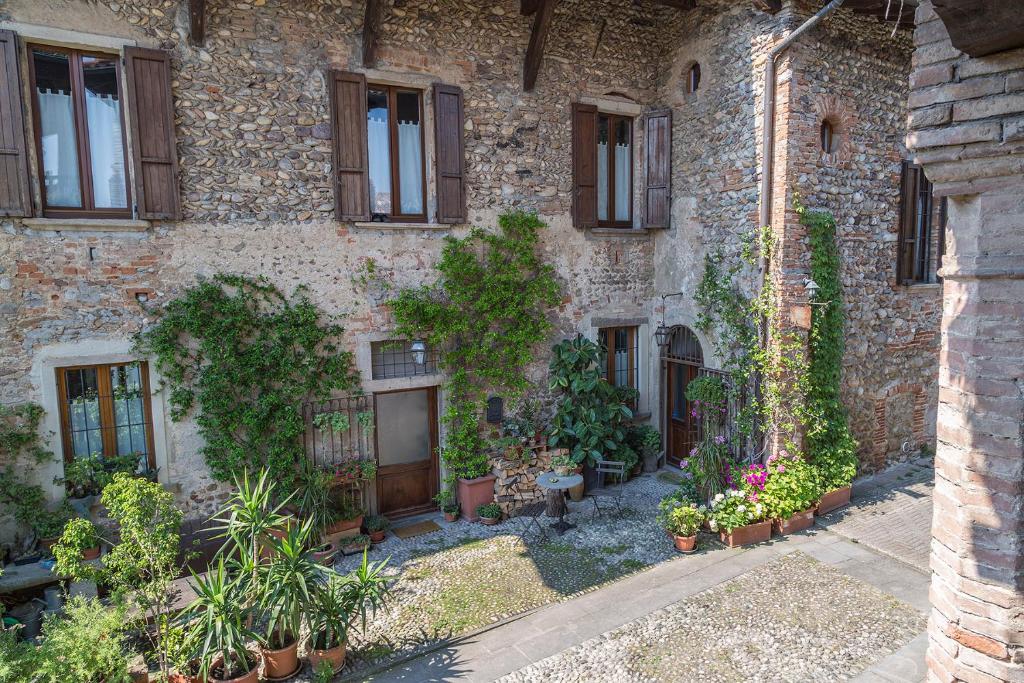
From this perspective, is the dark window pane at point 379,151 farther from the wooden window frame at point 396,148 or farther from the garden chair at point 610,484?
the garden chair at point 610,484

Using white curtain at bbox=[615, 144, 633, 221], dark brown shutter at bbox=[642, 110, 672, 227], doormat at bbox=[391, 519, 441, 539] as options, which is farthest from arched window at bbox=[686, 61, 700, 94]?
doormat at bbox=[391, 519, 441, 539]

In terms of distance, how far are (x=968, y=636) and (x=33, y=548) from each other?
7640 mm

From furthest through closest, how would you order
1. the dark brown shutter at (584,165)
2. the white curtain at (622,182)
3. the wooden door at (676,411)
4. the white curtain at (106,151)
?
the wooden door at (676,411), the white curtain at (622,182), the dark brown shutter at (584,165), the white curtain at (106,151)

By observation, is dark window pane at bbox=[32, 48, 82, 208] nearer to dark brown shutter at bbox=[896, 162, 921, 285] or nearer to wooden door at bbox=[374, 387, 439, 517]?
wooden door at bbox=[374, 387, 439, 517]

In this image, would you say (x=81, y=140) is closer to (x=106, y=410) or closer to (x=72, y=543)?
(x=106, y=410)

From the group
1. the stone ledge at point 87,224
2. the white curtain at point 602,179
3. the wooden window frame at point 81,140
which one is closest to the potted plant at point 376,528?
the stone ledge at point 87,224

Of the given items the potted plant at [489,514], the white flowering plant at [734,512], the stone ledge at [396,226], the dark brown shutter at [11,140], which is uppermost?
the dark brown shutter at [11,140]

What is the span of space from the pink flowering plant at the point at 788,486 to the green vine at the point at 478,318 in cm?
340

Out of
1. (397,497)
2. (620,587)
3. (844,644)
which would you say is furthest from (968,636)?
(397,497)

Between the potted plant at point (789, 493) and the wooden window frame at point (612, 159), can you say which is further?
the wooden window frame at point (612, 159)

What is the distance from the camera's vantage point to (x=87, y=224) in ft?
20.5

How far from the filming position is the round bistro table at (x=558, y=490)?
7.39 m

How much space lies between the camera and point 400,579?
6.58 meters

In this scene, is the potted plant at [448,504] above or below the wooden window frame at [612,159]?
below
